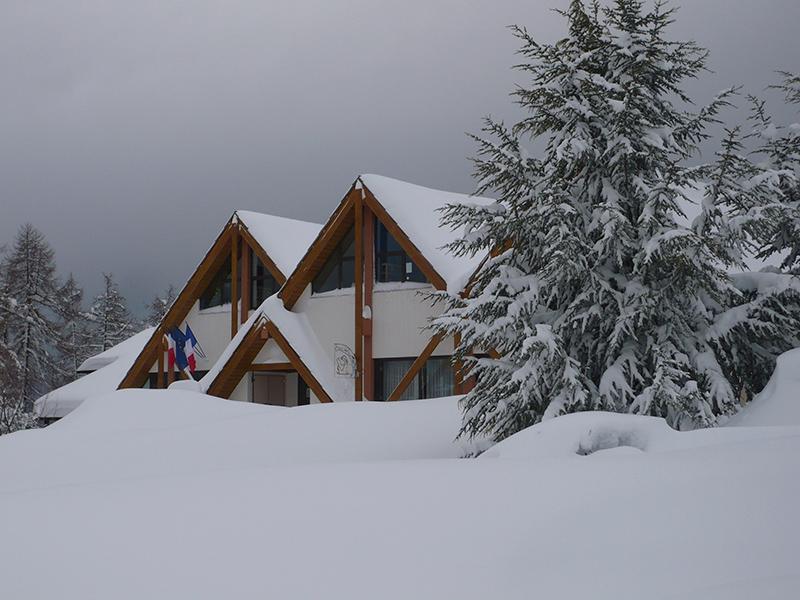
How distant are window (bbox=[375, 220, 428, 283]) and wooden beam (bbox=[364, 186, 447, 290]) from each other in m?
0.38

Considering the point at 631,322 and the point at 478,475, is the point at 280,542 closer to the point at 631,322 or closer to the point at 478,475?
the point at 478,475

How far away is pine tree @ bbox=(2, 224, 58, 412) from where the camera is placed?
40.9 metres

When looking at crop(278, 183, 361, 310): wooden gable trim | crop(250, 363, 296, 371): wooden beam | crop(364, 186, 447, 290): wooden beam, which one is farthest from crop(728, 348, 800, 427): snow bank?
crop(250, 363, 296, 371): wooden beam

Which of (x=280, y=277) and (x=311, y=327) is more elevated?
(x=280, y=277)

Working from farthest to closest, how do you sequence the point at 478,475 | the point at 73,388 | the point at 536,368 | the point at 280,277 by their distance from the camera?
the point at 73,388, the point at 280,277, the point at 536,368, the point at 478,475

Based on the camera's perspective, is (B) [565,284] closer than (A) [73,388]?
Yes

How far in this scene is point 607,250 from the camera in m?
11.1

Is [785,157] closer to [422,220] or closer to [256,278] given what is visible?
[422,220]

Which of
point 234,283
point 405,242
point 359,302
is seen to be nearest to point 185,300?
point 234,283

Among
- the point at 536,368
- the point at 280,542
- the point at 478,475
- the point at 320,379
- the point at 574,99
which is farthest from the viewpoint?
the point at 320,379

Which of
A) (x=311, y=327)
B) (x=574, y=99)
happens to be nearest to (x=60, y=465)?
(x=574, y=99)

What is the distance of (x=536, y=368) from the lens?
36.1ft

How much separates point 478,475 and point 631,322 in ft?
17.8

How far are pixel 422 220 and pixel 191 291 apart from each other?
29.6 feet
